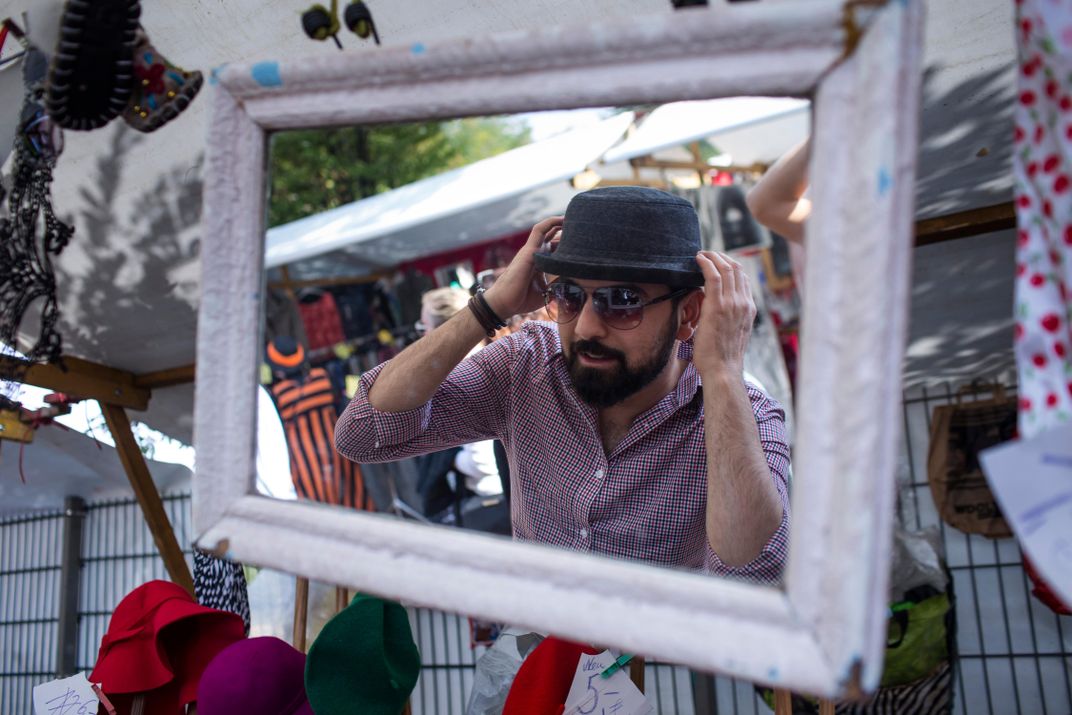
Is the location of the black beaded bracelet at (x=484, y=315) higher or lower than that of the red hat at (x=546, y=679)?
higher

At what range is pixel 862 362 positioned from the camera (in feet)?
1.93

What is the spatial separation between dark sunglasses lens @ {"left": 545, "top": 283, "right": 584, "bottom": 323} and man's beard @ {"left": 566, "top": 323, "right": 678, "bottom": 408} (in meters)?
0.05

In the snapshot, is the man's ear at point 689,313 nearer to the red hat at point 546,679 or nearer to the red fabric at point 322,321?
the red hat at point 546,679

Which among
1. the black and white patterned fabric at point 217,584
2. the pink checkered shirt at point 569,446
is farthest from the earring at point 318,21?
the black and white patterned fabric at point 217,584

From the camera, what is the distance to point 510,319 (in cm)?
168

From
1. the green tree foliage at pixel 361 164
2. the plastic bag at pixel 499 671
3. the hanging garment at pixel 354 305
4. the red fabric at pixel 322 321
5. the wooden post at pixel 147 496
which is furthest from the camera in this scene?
the green tree foliage at pixel 361 164

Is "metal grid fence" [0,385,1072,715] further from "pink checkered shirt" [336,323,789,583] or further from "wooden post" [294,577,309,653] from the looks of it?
"pink checkered shirt" [336,323,789,583]

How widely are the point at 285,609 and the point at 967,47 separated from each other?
262 centimetres

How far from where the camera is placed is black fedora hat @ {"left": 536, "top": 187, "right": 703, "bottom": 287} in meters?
1.25

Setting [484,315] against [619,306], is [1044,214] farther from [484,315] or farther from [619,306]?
[484,315]

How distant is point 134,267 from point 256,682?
1.31 meters

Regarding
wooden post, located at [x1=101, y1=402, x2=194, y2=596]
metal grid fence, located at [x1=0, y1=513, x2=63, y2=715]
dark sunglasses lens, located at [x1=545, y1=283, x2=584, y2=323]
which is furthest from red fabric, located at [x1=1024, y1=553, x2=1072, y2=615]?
metal grid fence, located at [x1=0, y1=513, x2=63, y2=715]

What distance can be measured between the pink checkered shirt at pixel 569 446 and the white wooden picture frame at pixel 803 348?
0.58 meters

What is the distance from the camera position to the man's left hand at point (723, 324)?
1.14m
